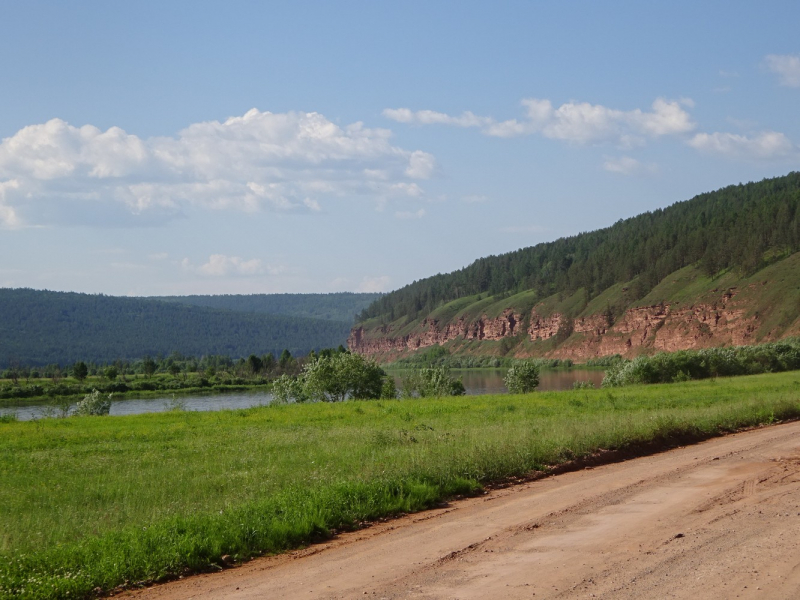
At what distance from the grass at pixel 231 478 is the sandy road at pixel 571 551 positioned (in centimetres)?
61

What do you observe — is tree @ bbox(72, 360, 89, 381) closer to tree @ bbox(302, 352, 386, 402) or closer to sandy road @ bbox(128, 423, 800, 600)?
tree @ bbox(302, 352, 386, 402)

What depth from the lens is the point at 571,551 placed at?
382 inches

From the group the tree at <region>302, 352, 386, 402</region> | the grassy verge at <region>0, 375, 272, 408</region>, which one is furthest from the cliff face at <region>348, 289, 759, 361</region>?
the tree at <region>302, 352, 386, 402</region>

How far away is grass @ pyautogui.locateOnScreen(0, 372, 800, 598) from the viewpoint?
9930mm

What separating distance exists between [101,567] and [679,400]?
30.4 meters

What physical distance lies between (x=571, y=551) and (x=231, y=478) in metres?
8.15

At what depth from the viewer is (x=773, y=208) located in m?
154

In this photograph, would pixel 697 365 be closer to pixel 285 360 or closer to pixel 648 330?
pixel 648 330

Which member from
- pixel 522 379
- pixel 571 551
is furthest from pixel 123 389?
pixel 571 551

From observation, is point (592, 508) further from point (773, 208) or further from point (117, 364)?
point (117, 364)

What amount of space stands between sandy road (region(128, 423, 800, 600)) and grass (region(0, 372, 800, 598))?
2.00 feet

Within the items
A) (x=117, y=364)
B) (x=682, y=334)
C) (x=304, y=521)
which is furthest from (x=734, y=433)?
(x=117, y=364)

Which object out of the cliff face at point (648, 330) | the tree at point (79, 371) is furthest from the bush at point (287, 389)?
the cliff face at point (648, 330)

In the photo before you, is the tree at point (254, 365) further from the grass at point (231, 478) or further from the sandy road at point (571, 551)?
the sandy road at point (571, 551)
